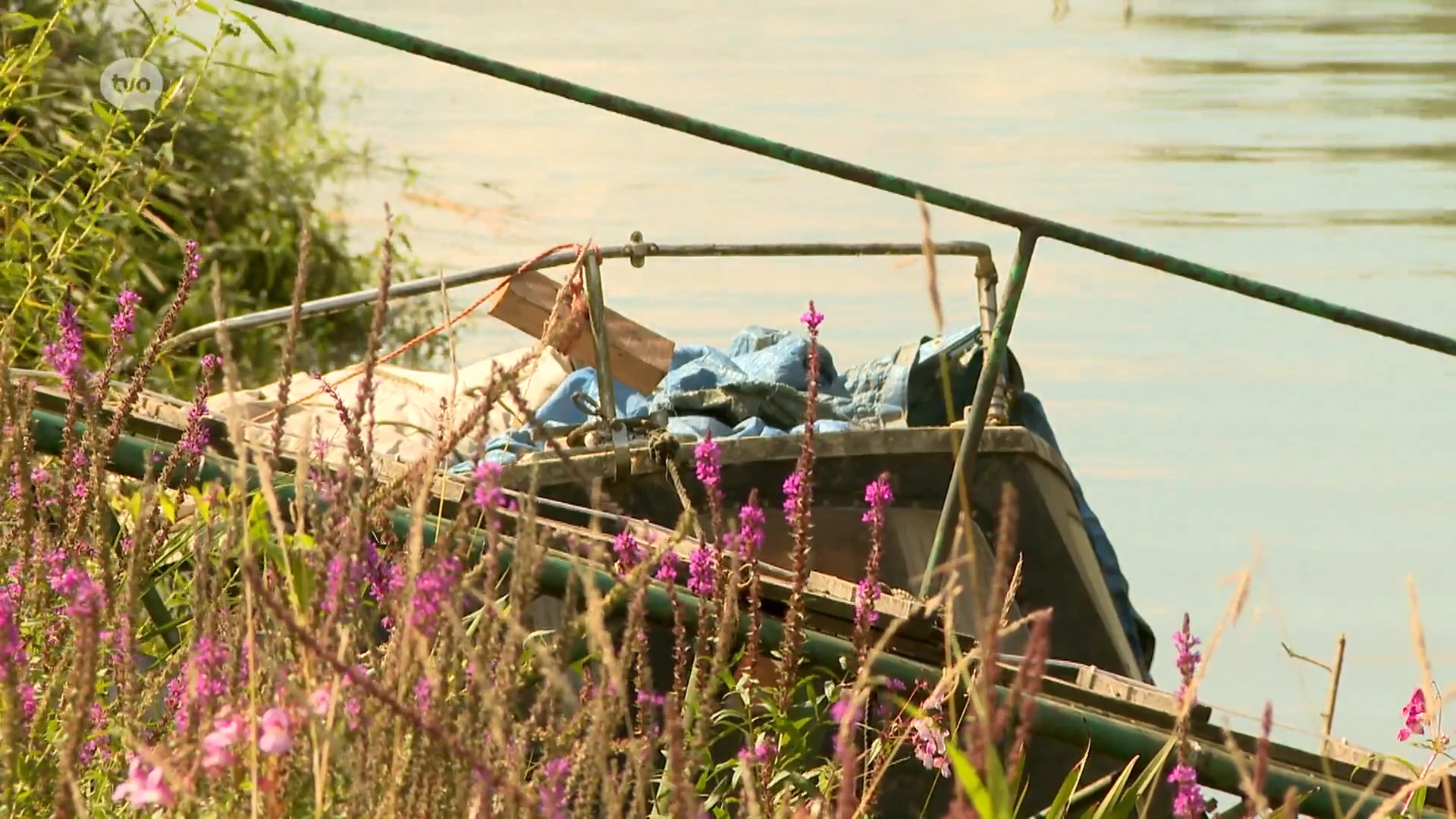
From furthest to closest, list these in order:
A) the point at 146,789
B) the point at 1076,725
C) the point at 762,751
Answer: the point at 1076,725 < the point at 762,751 < the point at 146,789

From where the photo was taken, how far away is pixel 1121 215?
922 inches

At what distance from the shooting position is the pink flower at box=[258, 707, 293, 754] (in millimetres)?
1558

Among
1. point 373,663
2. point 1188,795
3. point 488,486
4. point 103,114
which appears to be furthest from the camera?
point 103,114

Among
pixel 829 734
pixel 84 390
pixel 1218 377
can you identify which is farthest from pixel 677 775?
pixel 1218 377

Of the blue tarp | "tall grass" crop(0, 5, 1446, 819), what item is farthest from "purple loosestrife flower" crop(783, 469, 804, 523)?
the blue tarp

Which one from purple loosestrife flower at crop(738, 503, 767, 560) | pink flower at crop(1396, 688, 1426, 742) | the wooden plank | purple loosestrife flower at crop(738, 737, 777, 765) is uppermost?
the wooden plank

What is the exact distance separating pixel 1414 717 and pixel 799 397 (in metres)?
1.91

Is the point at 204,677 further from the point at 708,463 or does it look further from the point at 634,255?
the point at 634,255

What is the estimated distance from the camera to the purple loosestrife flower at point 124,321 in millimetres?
2562

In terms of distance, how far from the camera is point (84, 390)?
2.34 meters

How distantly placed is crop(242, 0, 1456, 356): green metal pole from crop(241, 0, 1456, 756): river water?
60cm

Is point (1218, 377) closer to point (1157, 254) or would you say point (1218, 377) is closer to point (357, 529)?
point (1157, 254)

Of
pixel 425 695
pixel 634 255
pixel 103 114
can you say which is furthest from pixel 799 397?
pixel 425 695

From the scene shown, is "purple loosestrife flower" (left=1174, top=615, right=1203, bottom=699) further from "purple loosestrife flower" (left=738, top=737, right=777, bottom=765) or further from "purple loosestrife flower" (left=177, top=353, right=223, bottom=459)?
"purple loosestrife flower" (left=177, top=353, right=223, bottom=459)
